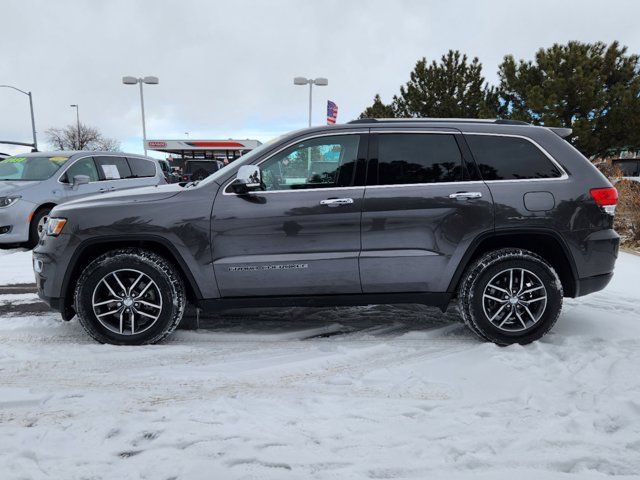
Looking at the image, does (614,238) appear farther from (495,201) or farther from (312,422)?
(312,422)

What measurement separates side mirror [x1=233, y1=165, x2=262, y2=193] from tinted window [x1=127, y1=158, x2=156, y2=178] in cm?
755

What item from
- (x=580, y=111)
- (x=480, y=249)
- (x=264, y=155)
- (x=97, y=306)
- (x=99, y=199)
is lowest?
(x=97, y=306)

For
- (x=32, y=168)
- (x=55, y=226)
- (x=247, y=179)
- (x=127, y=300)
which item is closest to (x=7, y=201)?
(x=32, y=168)

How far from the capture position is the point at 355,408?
294 centimetres

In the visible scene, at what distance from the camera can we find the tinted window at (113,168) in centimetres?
996

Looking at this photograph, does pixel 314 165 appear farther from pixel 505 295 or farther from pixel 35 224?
pixel 35 224

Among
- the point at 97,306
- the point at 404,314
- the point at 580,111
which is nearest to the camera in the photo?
the point at 97,306

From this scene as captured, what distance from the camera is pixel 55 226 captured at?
3.98 m

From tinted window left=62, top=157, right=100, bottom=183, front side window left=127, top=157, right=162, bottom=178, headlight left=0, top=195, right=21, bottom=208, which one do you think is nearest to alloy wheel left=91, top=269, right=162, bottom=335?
headlight left=0, top=195, right=21, bottom=208

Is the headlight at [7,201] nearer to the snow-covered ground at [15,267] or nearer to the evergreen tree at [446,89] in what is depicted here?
the snow-covered ground at [15,267]

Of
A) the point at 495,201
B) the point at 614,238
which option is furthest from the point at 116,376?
the point at 614,238

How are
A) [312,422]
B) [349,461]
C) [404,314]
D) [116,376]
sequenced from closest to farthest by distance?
1. [349,461]
2. [312,422]
3. [116,376]
4. [404,314]

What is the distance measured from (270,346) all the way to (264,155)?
1555 millimetres

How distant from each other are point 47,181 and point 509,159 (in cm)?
816
